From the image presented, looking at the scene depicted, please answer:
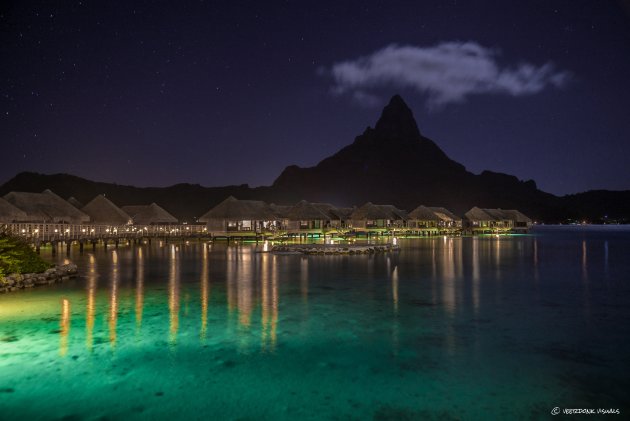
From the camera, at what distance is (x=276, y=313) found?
1402cm

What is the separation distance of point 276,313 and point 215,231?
46655mm

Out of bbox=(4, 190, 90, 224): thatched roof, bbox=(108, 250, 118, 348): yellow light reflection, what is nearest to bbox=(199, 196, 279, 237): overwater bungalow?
bbox=(4, 190, 90, 224): thatched roof

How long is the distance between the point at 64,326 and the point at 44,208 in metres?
47.3

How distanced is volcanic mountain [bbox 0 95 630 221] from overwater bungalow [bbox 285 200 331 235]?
9524cm

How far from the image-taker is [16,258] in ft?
64.8

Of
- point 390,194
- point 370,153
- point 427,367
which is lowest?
point 427,367

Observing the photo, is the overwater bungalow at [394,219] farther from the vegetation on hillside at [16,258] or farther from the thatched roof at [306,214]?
the vegetation on hillside at [16,258]

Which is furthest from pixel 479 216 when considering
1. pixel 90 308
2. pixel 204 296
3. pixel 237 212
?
pixel 90 308

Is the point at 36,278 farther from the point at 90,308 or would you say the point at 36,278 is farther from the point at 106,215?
the point at 106,215

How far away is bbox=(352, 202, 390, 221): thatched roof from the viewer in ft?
241

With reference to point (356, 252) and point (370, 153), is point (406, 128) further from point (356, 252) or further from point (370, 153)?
point (356, 252)

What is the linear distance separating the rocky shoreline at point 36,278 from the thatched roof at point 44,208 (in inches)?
1254

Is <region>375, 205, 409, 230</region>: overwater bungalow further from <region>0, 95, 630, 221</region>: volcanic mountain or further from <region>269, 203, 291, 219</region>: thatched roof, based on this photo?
<region>0, 95, 630, 221</region>: volcanic mountain

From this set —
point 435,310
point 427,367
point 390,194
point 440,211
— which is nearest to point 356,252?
point 435,310
